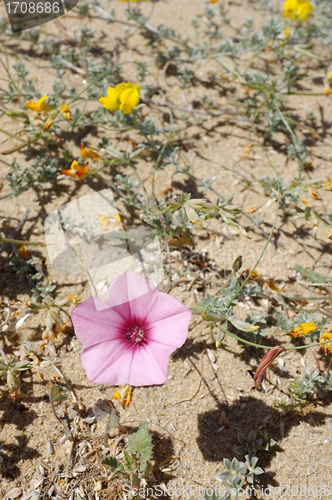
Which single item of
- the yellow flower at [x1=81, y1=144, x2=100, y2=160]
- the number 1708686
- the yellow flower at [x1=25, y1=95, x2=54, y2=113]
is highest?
the number 1708686

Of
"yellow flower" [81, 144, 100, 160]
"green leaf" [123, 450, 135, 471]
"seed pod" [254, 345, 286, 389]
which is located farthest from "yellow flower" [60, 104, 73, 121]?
"green leaf" [123, 450, 135, 471]

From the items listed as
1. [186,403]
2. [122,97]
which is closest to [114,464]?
[186,403]

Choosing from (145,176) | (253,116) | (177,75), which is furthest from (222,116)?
(145,176)

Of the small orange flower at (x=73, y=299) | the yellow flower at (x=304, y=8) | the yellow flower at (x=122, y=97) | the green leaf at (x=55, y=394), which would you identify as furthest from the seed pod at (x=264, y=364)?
the yellow flower at (x=304, y=8)

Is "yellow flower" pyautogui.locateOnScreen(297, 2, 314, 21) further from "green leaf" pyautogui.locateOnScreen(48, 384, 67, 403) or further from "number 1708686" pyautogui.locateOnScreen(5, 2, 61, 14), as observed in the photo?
"green leaf" pyautogui.locateOnScreen(48, 384, 67, 403)

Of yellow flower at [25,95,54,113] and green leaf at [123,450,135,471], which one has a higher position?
yellow flower at [25,95,54,113]

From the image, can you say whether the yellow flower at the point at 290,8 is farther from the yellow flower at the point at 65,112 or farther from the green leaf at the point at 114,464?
the green leaf at the point at 114,464
